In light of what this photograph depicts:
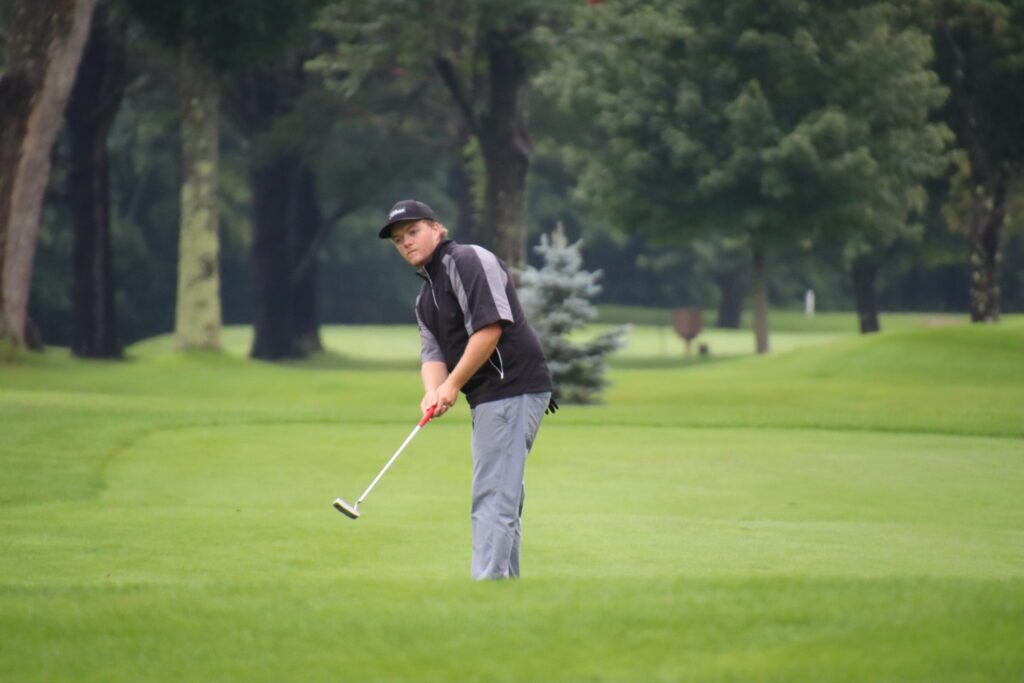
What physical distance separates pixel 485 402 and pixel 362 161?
38798 millimetres

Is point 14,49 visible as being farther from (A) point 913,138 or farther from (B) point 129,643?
(B) point 129,643

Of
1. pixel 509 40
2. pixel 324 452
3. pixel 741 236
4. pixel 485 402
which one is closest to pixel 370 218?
pixel 741 236

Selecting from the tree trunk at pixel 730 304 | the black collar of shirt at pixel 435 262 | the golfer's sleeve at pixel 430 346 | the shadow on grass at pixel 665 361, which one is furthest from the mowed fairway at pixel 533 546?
the tree trunk at pixel 730 304

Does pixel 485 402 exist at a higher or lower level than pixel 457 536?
higher

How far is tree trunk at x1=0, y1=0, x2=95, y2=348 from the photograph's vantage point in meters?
30.8

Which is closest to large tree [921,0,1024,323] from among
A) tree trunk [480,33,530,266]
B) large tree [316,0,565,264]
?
large tree [316,0,565,264]

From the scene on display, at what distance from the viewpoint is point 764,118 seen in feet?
132

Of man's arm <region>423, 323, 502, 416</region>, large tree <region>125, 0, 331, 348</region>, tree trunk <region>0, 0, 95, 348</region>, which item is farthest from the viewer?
large tree <region>125, 0, 331, 348</region>

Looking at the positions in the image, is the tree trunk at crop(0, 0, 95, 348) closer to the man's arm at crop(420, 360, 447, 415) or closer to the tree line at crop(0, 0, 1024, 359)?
the tree line at crop(0, 0, 1024, 359)

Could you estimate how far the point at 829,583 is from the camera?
7.62 metres

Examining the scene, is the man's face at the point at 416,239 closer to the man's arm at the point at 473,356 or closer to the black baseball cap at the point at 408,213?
the black baseball cap at the point at 408,213

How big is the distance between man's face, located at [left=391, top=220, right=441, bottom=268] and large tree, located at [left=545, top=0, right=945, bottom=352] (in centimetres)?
3075

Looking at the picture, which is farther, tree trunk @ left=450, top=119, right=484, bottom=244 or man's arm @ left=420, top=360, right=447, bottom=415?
tree trunk @ left=450, top=119, right=484, bottom=244

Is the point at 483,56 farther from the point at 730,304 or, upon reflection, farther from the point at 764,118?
the point at 730,304
